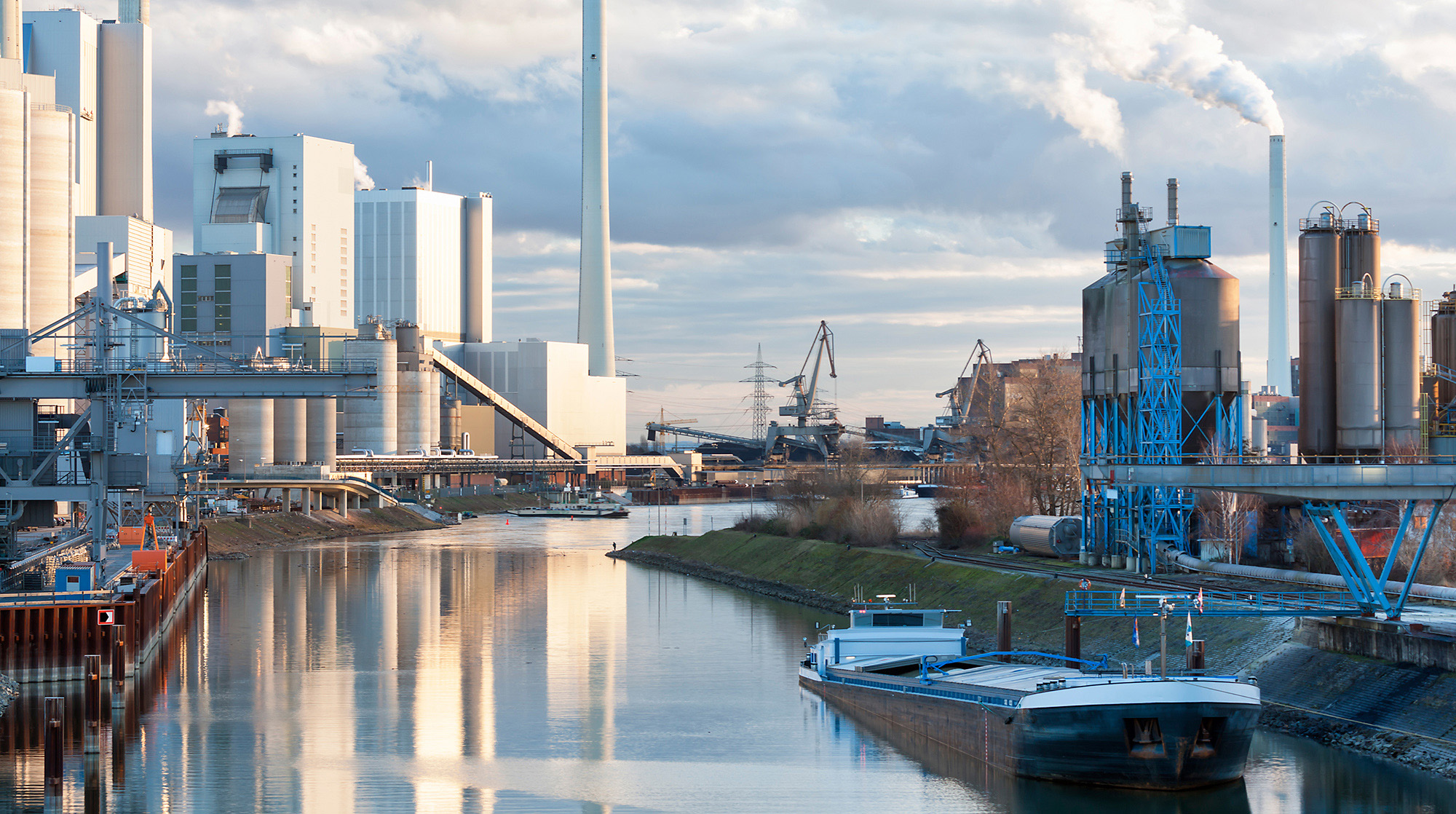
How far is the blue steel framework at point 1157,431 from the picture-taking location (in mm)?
56859

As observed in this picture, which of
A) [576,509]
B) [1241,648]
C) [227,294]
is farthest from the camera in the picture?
[227,294]

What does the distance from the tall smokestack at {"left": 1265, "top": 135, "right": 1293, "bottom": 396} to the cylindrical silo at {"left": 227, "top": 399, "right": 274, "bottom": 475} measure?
110 m

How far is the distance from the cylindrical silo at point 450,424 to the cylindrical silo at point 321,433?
44.1 metres

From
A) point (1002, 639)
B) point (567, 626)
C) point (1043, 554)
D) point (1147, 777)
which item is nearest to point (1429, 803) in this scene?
point (1147, 777)

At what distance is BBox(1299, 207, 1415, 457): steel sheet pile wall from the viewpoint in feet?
198

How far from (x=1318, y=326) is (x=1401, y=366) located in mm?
3800

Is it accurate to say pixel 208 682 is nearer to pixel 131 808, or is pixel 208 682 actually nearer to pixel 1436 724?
pixel 131 808

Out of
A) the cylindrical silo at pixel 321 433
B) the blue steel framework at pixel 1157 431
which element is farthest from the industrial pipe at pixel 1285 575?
the cylindrical silo at pixel 321 433

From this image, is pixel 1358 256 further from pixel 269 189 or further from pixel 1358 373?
pixel 269 189

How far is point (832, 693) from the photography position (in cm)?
4319

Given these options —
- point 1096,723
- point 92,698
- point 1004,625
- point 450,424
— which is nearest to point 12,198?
point 92,698

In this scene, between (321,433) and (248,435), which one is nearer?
(248,435)

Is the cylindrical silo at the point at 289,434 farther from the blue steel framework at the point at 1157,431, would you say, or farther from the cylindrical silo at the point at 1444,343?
the cylindrical silo at the point at 1444,343

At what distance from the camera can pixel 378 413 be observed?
17138cm
